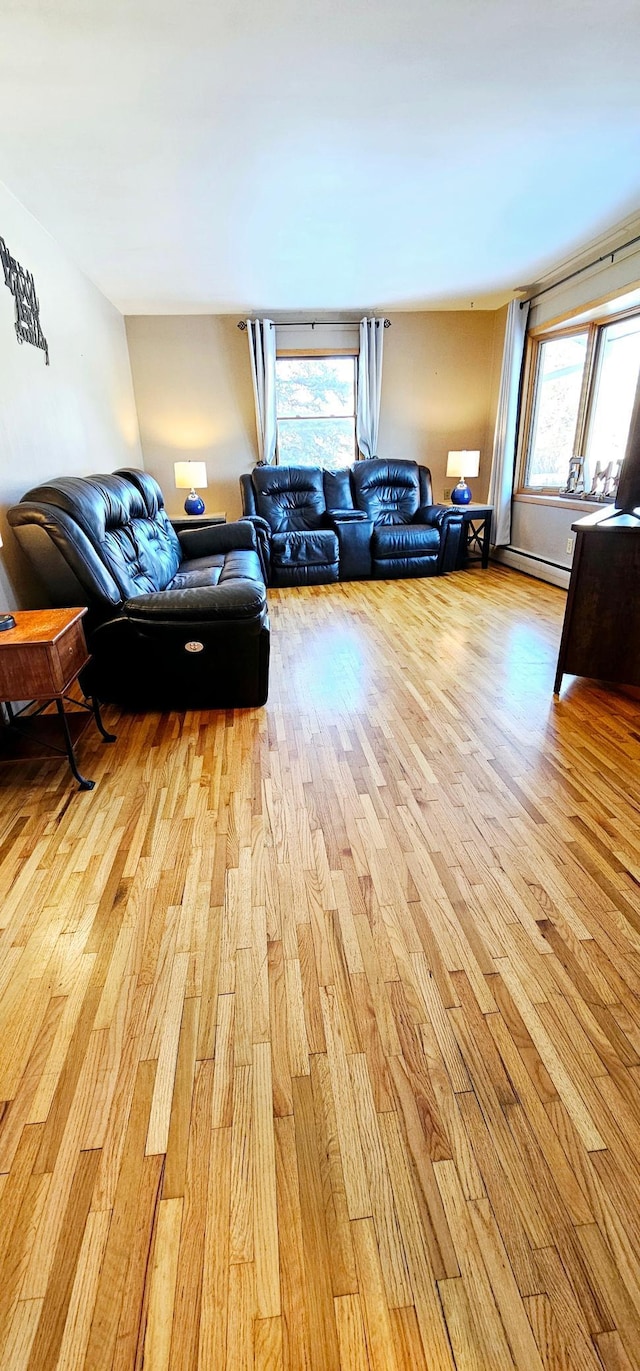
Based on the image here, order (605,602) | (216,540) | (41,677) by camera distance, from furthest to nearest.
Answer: (216,540) → (605,602) → (41,677)

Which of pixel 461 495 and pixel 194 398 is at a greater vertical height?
pixel 194 398

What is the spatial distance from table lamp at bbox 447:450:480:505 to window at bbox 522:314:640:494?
20.1 inches

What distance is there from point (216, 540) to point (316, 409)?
257cm

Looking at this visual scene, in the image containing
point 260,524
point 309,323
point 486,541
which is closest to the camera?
point 260,524

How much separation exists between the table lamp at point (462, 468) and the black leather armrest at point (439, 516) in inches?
16.5

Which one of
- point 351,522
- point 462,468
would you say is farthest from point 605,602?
point 462,468

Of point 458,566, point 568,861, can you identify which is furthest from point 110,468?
point 568,861

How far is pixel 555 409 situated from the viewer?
16.7 feet

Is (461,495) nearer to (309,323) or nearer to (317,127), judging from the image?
(309,323)

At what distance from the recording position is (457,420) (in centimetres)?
616

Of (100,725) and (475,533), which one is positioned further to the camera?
(475,533)

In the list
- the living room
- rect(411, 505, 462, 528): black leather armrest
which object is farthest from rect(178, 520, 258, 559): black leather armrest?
rect(411, 505, 462, 528): black leather armrest

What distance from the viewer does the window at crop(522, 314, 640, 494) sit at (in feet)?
13.7

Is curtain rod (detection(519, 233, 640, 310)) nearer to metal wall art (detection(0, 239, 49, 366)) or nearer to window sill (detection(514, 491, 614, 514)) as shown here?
window sill (detection(514, 491, 614, 514))
